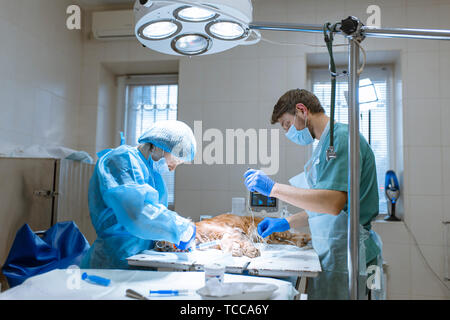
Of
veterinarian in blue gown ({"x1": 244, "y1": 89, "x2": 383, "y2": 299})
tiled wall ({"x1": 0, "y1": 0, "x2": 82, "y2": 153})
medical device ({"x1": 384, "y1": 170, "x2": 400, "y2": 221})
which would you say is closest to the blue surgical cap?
veterinarian in blue gown ({"x1": 244, "y1": 89, "x2": 383, "y2": 299})

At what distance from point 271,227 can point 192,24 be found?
1.15 m

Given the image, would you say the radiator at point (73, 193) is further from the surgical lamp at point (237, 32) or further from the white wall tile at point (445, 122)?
the white wall tile at point (445, 122)

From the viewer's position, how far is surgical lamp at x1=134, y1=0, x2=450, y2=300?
1085mm

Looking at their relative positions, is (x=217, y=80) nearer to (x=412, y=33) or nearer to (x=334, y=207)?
(x=334, y=207)

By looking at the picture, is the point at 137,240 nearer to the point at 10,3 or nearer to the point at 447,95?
the point at 10,3

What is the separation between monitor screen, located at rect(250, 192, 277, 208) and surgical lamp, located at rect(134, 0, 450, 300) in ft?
3.94

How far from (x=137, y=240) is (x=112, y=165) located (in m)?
0.37

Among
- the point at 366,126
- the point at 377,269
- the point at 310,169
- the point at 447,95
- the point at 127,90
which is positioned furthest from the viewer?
the point at 127,90

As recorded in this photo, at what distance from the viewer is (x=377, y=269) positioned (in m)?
1.64

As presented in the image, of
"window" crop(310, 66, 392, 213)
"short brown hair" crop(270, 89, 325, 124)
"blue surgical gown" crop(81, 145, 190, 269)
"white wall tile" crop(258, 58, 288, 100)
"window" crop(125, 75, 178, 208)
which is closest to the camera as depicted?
"blue surgical gown" crop(81, 145, 190, 269)

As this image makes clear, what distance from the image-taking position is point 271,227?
6.45ft

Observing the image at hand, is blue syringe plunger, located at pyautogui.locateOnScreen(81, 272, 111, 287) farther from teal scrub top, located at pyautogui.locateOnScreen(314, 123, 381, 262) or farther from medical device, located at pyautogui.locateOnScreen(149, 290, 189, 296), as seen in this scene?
teal scrub top, located at pyautogui.locateOnScreen(314, 123, 381, 262)

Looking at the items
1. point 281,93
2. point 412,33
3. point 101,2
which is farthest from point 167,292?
point 101,2
